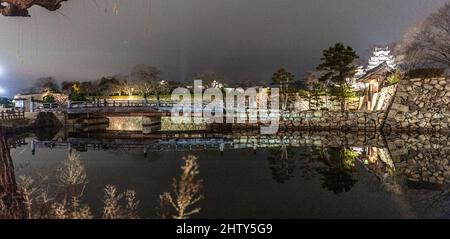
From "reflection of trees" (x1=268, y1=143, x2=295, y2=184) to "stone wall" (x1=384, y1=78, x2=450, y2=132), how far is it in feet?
37.7

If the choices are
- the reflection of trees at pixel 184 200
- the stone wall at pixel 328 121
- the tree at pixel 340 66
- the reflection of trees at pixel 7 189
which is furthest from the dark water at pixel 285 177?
the tree at pixel 340 66

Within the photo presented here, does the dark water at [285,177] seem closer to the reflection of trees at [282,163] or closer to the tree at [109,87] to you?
the reflection of trees at [282,163]

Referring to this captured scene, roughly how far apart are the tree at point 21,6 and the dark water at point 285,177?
141 inches

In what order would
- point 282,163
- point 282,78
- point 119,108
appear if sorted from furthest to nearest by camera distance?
point 282,78 < point 119,108 < point 282,163

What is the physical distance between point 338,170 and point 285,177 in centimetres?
175

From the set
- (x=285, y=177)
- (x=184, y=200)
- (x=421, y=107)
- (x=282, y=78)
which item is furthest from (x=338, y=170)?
(x=282, y=78)

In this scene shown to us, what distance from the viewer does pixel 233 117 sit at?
947 inches

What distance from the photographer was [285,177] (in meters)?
8.76

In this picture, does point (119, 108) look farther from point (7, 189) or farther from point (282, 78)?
point (7, 189)

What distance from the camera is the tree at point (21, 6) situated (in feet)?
9.69

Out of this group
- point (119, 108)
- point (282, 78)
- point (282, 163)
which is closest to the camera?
point (282, 163)

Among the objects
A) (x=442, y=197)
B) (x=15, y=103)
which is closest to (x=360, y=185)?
(x=442, y=197)

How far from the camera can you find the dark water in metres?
6.01
